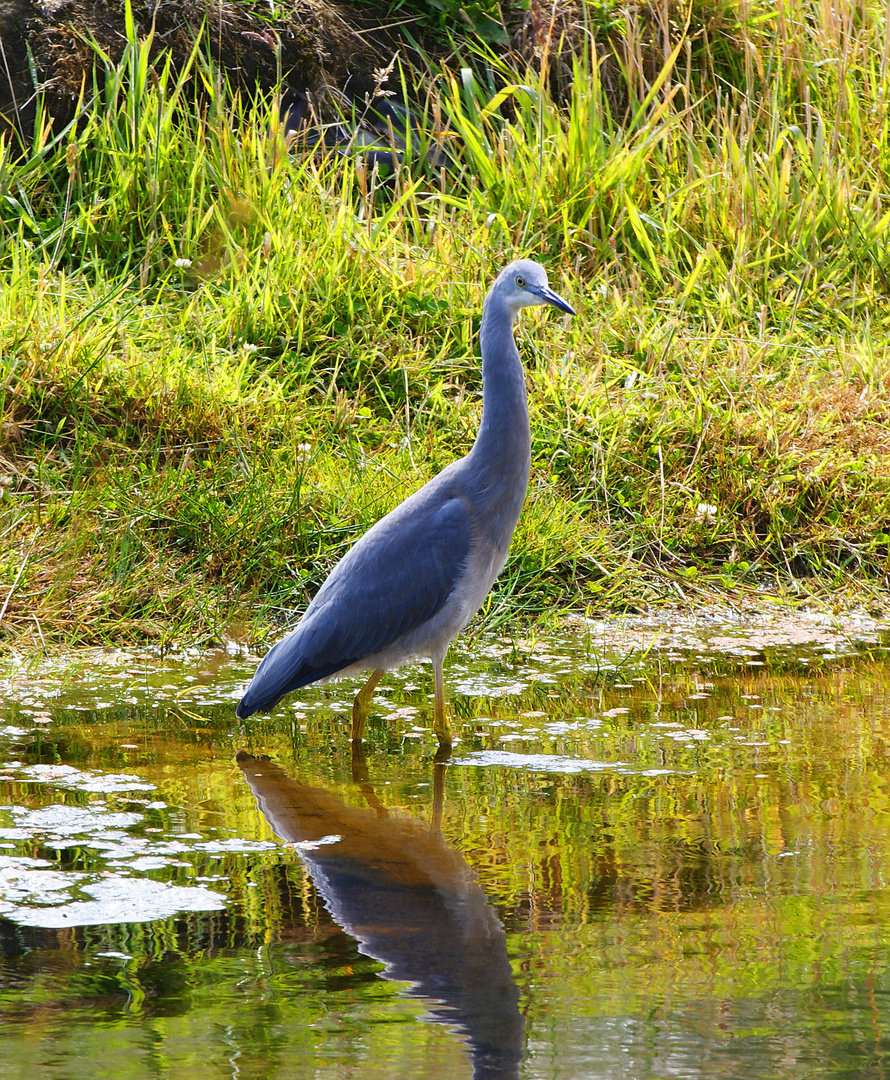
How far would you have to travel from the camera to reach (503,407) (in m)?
4.08

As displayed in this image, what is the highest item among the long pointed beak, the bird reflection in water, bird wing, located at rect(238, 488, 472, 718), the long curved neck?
the long pointed beak

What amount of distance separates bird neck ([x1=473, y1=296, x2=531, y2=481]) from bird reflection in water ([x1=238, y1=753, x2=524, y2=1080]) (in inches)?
39.6

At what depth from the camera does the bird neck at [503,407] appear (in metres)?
4.06

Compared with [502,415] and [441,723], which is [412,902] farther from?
[502,415]

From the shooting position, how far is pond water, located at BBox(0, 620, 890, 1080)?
90.6 inches

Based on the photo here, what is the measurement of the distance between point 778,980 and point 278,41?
19.3ft

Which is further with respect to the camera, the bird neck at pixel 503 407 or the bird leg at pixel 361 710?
the bird neck at pixel 503 407

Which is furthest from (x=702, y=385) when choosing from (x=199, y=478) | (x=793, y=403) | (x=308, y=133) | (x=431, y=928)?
(x=431, y=928)

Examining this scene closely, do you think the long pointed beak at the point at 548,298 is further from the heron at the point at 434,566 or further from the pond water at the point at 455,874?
the pond water at the point at 455,874

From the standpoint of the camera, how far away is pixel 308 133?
7305 mm

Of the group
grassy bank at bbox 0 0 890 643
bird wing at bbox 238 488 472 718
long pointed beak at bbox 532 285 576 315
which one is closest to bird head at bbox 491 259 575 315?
long pointed beak at bbox 532 285 576 315

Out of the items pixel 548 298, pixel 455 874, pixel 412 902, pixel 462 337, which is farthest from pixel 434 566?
pixel 462 337

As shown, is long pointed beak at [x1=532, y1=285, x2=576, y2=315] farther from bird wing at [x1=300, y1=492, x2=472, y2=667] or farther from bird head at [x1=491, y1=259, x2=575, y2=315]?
bird wing at [x1=300, y1=492, x2=472, y2=667]

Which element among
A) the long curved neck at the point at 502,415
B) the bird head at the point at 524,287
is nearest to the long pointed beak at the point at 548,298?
the bird head at the point at 524,287
